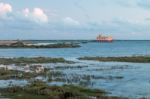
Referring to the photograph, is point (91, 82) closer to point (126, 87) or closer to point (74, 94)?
point (126, 87)

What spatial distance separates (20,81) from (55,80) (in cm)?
363

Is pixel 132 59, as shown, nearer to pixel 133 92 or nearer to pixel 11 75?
pixel 11 75

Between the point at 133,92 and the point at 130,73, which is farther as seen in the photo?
the point at 130,73

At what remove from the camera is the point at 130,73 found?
169 feet

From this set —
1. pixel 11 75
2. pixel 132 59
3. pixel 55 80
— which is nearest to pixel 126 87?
pixel 55 80

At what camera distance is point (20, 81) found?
131 feet

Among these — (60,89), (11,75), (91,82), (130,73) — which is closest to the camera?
(60,89)

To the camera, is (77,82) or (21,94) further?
(77,82)

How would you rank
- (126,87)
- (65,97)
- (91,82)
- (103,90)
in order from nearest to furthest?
(65,97), (103,90), (126,87), (91,82)

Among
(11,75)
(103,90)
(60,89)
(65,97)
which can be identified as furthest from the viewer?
(11,75)

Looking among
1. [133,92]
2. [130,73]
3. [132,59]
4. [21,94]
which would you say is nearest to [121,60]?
[132,59]

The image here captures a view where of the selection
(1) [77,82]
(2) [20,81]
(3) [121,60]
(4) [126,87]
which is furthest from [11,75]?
(3) [121,60]

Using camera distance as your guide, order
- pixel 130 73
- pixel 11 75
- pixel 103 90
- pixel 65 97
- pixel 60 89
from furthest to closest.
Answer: pixel 130 73 → pixel 11 75 → pixel 103 90 → pixel 60 89 → pixel 65 97

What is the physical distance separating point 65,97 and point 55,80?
1232cm
